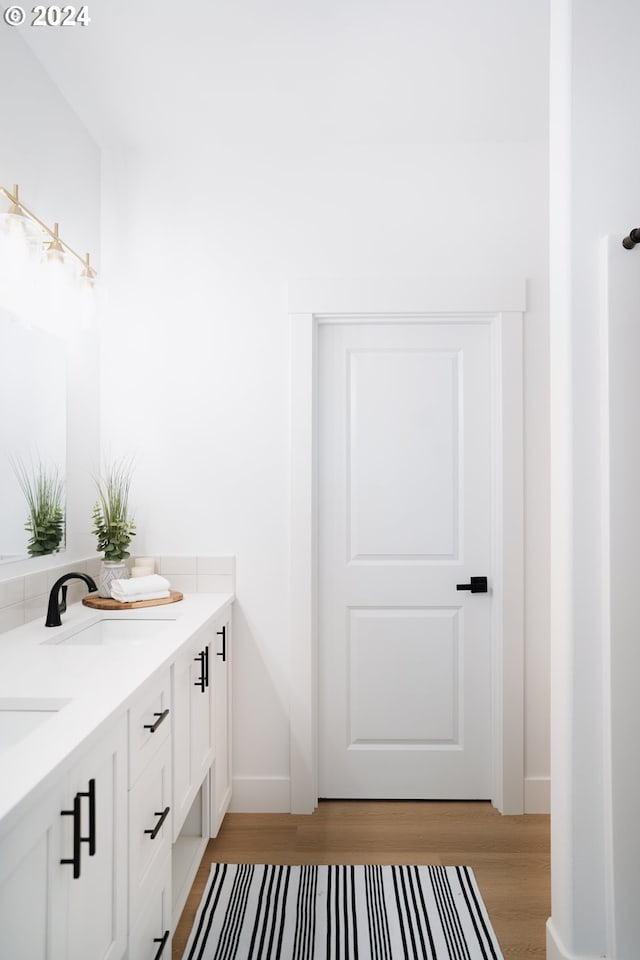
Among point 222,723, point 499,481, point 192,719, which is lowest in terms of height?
point 222,723

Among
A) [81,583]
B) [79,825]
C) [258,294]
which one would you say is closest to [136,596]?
[81,583]

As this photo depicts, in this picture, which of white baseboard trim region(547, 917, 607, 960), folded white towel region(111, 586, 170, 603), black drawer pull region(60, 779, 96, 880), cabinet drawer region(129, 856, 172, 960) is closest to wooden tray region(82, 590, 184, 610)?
folded white towel region(111, 586, 170, 603)

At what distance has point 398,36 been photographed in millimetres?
1951

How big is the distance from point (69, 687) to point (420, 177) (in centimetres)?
227

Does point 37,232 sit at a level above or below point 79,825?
above

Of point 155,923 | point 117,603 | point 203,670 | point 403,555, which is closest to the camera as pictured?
point 155,923

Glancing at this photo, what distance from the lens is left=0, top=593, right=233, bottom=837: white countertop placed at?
982mm

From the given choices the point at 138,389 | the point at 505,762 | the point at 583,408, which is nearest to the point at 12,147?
the point at 138,389

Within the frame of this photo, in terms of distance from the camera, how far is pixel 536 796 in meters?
2.55

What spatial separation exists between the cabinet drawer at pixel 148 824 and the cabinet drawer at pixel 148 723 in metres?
0.03

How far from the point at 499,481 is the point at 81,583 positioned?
1.68 metres

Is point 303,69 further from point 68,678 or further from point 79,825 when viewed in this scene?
point 79,825

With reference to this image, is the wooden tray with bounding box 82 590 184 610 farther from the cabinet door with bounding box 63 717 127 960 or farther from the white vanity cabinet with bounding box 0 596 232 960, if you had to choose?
the cabinet door with bounding box 63 717 127 960

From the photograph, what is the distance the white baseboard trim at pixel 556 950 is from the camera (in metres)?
1.59
